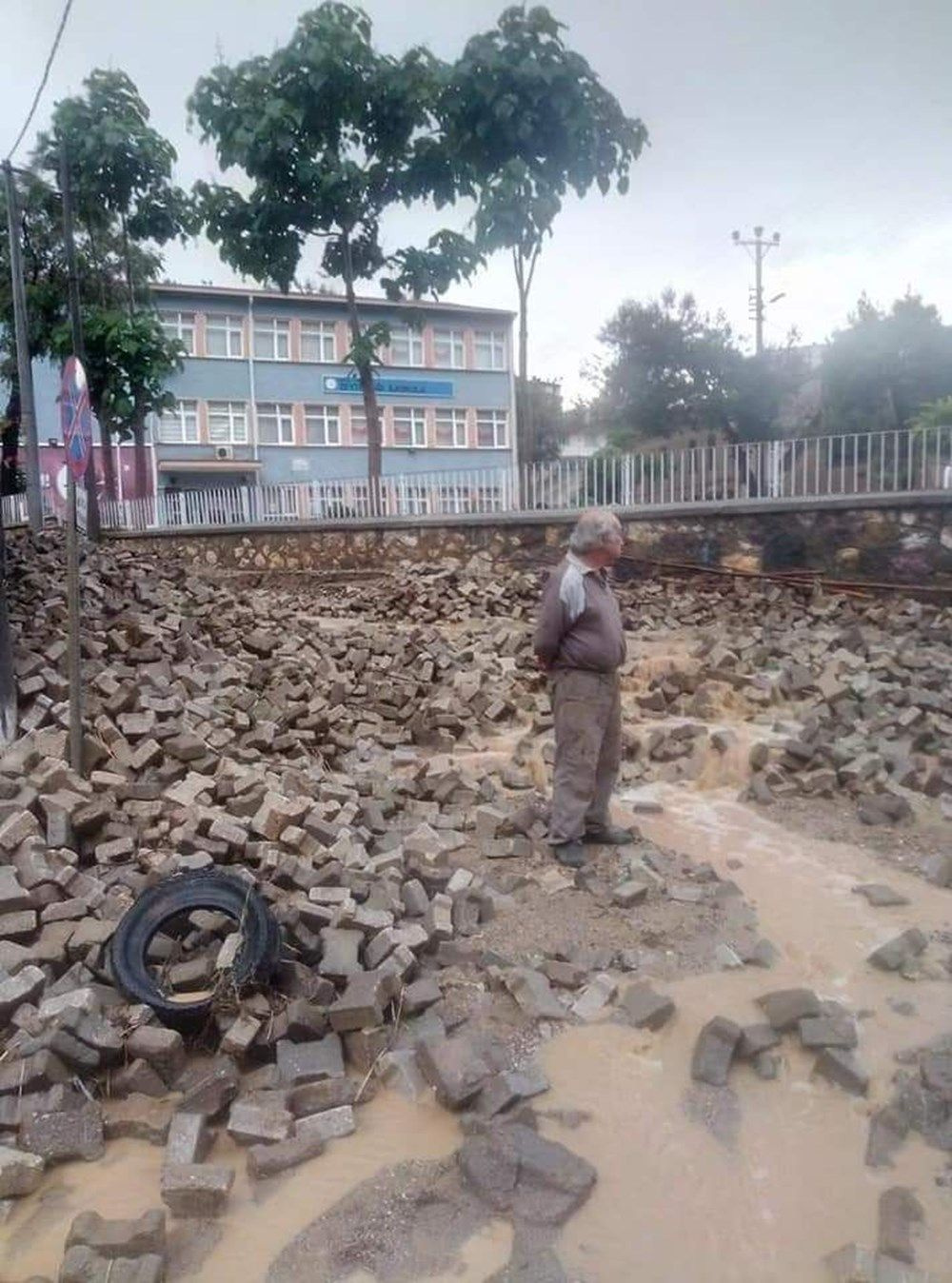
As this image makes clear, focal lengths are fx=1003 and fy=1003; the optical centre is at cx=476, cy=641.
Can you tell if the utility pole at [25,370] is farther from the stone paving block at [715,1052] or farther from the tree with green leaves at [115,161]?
the stone paving block at [715,1052]

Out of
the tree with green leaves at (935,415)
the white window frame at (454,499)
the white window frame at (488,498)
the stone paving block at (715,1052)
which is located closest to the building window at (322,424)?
the tree with green leaves at (935,415)

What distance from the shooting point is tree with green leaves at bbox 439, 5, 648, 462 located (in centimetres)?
1469

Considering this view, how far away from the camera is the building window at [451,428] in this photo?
3581 centimetres

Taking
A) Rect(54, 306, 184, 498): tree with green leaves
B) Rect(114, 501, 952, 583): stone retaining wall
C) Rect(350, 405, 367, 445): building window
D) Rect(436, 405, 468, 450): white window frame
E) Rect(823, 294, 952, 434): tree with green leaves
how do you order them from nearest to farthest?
Rect(114, 501, 952, 583): stone retaining wall
Rect(54, 306, 184, 498): tree with green leaves
Rect(823, 294, 952, 434): tree with green leaves
Rect(350, 405, 367, 445): building window
Rect(436, 405, 468, 450): white window frame

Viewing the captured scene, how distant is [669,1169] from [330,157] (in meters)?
16.9

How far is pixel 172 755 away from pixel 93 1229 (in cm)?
315

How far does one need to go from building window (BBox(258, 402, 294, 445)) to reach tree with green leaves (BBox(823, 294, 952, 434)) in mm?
17134

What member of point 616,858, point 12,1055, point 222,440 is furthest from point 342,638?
point 222,440

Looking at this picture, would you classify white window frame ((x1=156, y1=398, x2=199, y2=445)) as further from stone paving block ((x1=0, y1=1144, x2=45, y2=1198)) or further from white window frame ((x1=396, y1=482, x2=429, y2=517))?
stone paving block ((x1=0, y1=1144, x2=45, y2=1198))

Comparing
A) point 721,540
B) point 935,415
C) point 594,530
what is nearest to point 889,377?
point 935,415

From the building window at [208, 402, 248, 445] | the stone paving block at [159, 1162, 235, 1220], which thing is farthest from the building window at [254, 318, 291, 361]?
the stone paving block at [159, 1162, 235, 1220]

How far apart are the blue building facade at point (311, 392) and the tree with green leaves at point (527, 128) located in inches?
603

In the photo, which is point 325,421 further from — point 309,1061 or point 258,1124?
point 258,1124

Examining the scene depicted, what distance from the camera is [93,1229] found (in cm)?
260
